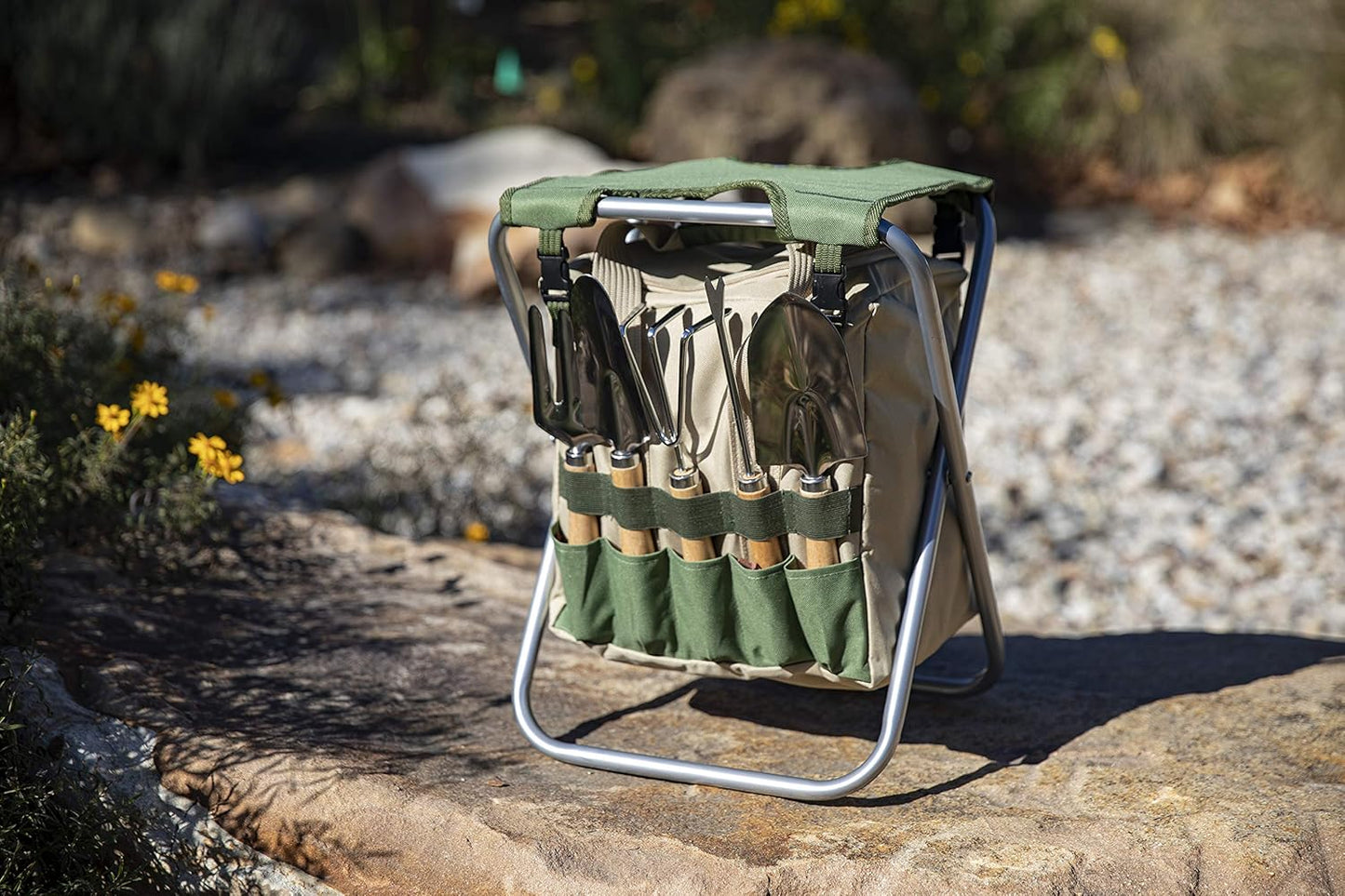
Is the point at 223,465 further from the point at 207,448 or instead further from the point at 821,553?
the point at 821,553

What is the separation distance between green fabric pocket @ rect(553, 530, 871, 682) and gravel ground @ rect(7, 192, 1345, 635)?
57.7 inches

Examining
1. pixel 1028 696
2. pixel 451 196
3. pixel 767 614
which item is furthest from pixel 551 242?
pixel 451 196

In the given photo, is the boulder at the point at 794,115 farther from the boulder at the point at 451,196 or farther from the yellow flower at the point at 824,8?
the yellow flower at the point at 824,8

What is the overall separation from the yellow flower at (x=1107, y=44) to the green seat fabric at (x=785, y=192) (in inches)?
220

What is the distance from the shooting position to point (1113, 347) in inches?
210

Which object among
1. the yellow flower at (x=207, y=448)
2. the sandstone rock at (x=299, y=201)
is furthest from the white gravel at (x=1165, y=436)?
the sandstone rock at (x=299, y=201)

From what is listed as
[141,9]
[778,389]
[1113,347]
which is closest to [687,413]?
[778,389]

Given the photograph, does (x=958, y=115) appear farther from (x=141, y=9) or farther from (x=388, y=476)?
(x=388, y=476)

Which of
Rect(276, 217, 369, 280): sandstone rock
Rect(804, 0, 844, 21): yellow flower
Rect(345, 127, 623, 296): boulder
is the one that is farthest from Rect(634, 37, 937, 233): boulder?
Rect(276, 217, 369, 280): sandstone rock

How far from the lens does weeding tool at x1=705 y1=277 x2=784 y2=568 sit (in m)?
1.82

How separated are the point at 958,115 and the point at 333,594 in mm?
5826

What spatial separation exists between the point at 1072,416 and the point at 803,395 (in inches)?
126

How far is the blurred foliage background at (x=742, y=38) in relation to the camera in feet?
21.5

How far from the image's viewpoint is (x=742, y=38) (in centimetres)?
754
